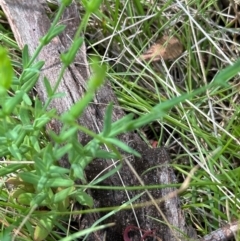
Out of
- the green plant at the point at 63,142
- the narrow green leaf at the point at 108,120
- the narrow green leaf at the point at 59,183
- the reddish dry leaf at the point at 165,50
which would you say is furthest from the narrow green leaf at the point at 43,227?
the reddish dry leaf at the point at 165,50

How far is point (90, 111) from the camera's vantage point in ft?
4.20

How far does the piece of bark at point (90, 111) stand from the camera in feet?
3.80

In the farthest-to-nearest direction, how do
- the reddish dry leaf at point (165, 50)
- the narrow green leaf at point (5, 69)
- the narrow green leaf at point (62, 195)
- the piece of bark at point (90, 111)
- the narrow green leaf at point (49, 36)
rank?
the reddish dry leaf at point (165, 50), the piece of bark at point (90, 111), the narrow green leaf at point (62, 195), the narrow green leaf at point (49, 36), the narrow green leaf at point (5, 69)

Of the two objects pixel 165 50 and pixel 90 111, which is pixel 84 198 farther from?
pixel 165 50

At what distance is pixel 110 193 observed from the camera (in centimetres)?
119

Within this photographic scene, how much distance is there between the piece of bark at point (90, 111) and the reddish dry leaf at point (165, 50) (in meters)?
0.26

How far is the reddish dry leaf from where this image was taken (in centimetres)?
160

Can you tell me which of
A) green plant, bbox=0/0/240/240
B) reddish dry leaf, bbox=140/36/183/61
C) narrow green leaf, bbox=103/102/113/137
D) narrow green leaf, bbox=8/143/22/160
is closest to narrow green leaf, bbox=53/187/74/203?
green plant, bbox=0/0/240/240

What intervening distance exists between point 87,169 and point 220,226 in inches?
13.7

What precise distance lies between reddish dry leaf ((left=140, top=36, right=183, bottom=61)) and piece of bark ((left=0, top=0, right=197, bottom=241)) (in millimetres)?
265

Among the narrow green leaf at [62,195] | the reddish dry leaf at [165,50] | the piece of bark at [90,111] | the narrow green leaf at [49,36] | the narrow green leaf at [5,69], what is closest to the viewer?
the narrow green leaf at [5,69]

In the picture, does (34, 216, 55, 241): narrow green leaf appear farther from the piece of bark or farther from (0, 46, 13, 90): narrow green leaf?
(0, 46, 13, 90): narrow green leaf

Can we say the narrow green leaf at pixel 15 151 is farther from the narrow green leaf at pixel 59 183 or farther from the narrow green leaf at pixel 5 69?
the narrow green leaf at pixel 5 69

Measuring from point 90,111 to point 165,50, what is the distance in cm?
45
